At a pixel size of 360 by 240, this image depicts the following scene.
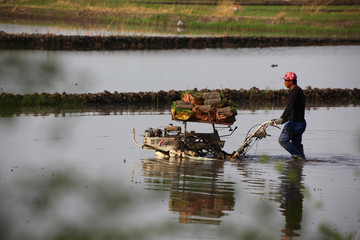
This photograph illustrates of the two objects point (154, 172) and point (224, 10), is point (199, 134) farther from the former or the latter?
point (224, 10)

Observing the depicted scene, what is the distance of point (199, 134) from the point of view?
13.2 metres

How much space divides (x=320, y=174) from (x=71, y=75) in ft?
32.2

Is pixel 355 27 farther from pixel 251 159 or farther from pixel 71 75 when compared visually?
pixel 71 75

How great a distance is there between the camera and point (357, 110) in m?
22.2

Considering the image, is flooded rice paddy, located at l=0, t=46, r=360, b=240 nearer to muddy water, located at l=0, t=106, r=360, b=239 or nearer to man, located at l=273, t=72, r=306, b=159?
muddy water, located at l=0, t=106, r=360, b=239

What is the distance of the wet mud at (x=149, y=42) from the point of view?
1437 inches

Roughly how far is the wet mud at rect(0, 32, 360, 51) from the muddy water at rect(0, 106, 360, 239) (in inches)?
698

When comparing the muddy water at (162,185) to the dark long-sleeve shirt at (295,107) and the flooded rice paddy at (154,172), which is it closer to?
the flooded rice paddy at (154,172)

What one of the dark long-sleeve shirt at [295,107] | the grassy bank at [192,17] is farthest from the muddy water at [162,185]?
the grassy bank at [192,17]

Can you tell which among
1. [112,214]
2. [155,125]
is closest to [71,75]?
[112,214]

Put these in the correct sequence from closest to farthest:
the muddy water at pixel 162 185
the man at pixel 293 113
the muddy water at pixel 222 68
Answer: the muddy water at pixel 162 185 < the man at pixel 293 113 < the muddy water at pixel 222 68

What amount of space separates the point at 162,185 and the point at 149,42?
30.1m

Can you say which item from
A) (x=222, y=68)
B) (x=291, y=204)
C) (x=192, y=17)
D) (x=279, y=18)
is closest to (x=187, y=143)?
(x=291, y=204)

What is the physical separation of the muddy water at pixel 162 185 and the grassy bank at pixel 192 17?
32257mm
